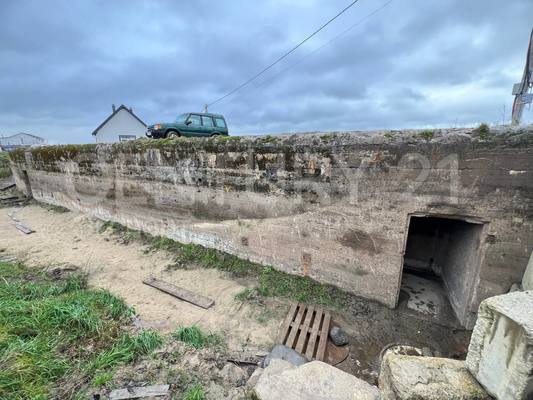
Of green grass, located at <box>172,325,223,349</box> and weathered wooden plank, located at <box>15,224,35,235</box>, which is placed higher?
green grass, located at <box>172,325,223,349</box>

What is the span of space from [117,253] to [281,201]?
16.5ft

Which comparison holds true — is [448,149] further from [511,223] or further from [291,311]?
[291,311]

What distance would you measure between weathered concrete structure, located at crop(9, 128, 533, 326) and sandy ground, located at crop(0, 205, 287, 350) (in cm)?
101

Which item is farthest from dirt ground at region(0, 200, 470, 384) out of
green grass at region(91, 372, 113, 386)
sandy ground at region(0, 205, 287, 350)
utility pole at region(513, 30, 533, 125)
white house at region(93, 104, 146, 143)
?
white house at region(93, 104, 146, 143)

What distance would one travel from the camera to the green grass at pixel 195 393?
2.08m

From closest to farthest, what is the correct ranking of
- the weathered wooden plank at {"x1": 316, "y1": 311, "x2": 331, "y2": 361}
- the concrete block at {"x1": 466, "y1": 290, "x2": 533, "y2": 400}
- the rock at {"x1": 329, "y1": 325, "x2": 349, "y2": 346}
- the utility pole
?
the concrete block at {"x1": 466, "y1": 290, "x2": 533, "y2": 400} < the weathered wooden plank at {"x1": 316, "y1": 311, "x2": 331, "y2": 361} < the rock at {"x1": 329, "y1": 325, "x2": 349, "y2": 346} < the utility pole

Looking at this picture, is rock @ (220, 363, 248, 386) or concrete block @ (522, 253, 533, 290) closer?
rock @ (220, 363, 248, 386)

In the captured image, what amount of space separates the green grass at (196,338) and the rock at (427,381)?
2.49 metres

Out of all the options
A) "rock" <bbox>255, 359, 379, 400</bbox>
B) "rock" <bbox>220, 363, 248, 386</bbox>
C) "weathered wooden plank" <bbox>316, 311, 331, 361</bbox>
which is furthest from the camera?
"weathered wooden plank" <bbox>316, 311, 331, 361</bbox>

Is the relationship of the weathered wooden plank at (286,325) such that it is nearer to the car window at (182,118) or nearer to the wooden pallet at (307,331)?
the wooden pallet at (307,331)

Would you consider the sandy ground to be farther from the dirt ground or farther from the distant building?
the distant building

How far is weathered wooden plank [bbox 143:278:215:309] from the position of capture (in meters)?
4.50

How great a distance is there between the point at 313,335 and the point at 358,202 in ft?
7.35

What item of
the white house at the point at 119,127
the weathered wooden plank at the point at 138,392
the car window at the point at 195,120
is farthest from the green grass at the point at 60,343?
the white house at the point at 119,127
